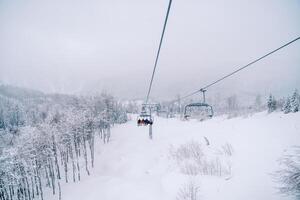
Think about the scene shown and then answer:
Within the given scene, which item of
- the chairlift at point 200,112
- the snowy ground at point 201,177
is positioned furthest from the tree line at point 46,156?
the chairlift at point 200,112

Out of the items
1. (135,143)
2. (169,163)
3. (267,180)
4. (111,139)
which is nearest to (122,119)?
(111,139)

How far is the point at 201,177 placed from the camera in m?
17.2

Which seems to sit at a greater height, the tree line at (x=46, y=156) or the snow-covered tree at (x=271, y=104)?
the snow-covered tree at (x=271, y=104)

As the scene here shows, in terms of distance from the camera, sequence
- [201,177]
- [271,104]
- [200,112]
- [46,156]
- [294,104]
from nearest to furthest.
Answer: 1. [200,112]
2. [201,177]
3. [294,104]
4. [46,156]
5. [271,104]

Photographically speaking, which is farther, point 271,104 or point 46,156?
point 271,104

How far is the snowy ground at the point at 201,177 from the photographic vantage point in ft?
41.0

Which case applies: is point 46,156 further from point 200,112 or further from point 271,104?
point 271,104

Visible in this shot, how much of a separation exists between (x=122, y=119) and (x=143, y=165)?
47.5 metres

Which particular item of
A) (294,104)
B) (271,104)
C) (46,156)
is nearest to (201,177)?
(294,104)

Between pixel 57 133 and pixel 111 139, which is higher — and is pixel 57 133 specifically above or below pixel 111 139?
above

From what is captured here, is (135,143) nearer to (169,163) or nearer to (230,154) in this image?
(169,163)

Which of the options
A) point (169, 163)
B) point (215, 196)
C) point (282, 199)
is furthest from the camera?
point (169, 163)

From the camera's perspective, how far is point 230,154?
67.9 feet

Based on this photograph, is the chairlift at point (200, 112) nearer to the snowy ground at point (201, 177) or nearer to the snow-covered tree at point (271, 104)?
the snowy ground at point (201, 177)
